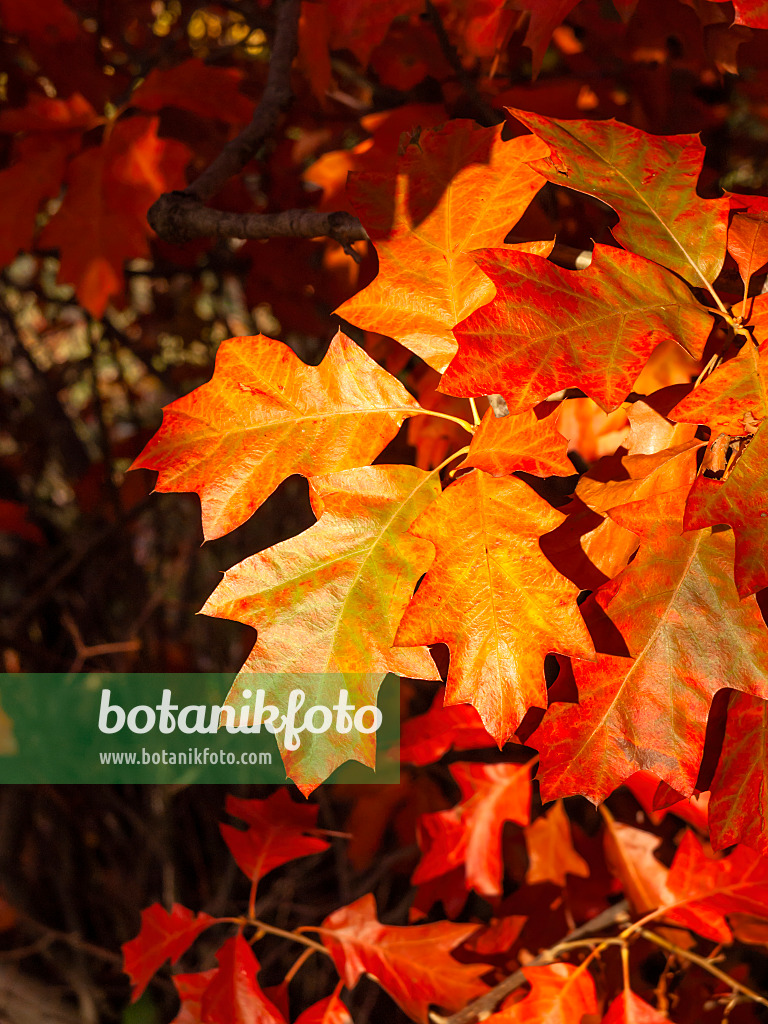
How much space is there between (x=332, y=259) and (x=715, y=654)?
84cm

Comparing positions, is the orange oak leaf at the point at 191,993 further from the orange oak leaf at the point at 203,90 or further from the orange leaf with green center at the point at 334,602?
the orange oak leaf at the point at 203,90

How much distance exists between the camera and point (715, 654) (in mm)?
542

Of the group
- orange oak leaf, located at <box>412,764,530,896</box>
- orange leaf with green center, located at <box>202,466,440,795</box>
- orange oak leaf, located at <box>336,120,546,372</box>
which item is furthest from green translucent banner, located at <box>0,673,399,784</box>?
orange oak leaf, located at <box>336,120,546,372</box>

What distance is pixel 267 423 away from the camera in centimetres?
62

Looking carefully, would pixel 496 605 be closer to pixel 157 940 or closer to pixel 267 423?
pixel 267 423

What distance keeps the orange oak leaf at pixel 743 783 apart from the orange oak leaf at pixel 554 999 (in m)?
0.36

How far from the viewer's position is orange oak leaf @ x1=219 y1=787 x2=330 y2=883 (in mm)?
994

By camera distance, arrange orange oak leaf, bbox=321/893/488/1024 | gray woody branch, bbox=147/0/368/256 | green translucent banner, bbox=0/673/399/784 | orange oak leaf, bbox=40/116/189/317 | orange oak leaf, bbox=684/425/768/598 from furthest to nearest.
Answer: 1. green translucent banner, bbox=0/673/399/784
2. orange oak leaf, bbox=40/116/189/317
3. orange oak leaf, bbox=321/893/488/1024
4. gray woody branch, bbox=147/0/368/256
5. orange oak leaf, bbox=684/425/768/598

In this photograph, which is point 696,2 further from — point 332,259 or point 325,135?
point 325,135

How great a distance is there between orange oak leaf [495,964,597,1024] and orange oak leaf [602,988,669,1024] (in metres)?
0.02

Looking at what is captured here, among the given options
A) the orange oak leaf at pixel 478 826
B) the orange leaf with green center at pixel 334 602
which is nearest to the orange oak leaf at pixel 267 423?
the orange leaf with green center at pixel 334 602

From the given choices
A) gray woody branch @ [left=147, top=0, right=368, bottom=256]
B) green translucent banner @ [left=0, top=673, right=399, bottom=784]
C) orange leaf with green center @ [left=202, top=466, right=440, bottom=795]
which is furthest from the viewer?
green translucent banner @ [left=0, top=673, right=399, bottom=784]

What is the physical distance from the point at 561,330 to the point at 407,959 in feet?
2.46

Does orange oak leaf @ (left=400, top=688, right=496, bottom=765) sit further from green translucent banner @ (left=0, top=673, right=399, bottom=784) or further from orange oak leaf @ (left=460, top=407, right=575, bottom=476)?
orange oak leaf @ (left=460, top=407, right=575, bottom=476)
